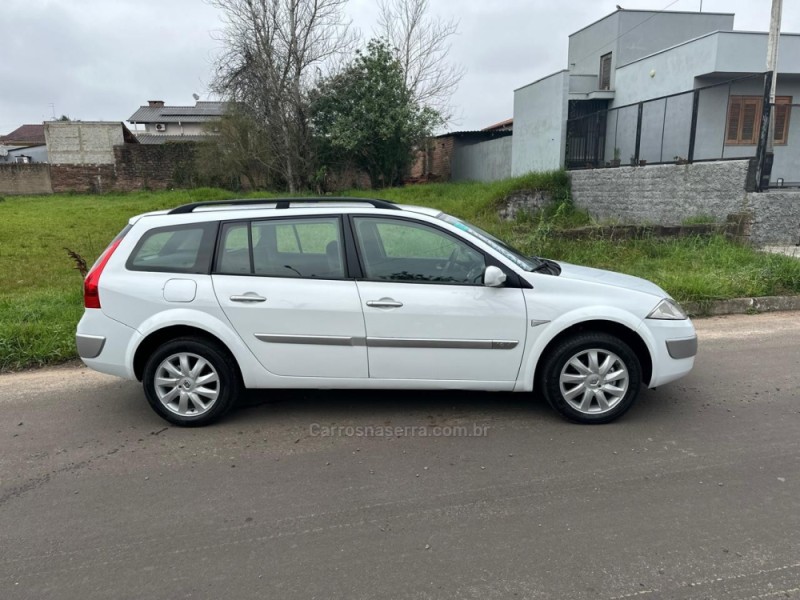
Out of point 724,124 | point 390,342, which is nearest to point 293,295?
point 390,342

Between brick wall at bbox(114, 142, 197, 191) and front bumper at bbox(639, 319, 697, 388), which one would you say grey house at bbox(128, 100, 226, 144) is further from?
front bumper at bbox(639, 319, 697, 388)

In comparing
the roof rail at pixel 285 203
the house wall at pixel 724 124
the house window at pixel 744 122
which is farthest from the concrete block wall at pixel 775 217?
the roof rail at pixel 285 203

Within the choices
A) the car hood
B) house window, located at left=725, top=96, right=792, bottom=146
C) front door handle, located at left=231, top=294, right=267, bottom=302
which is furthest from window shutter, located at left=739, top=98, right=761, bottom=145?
front door handle, located at left=231, top=294, right=267, bottom=302

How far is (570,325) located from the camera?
152 inches

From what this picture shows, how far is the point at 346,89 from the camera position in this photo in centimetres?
2266

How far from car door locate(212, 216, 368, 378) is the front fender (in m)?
1.15

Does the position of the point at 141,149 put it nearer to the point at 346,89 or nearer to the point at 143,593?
the point at 346,89

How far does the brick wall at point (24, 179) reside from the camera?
2883 centimetres

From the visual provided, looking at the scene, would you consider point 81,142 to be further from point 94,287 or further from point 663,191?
point 94,287

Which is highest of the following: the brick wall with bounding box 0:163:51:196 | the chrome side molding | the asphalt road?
the brick wall with bounding box 0:163:51:196

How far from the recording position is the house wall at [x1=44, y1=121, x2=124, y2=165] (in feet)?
98.5

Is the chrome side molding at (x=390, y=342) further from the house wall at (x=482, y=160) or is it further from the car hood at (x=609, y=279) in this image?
the house wall at (x=482, y=160)

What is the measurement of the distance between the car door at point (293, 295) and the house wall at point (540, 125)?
14.7m

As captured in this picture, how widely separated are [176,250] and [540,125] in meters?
16.6
